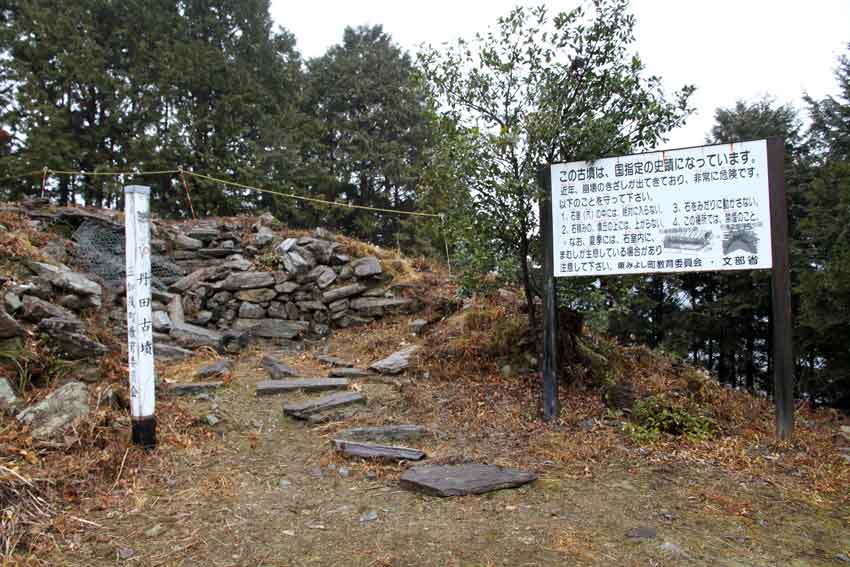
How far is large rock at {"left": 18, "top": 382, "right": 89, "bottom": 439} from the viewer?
422 centimetres

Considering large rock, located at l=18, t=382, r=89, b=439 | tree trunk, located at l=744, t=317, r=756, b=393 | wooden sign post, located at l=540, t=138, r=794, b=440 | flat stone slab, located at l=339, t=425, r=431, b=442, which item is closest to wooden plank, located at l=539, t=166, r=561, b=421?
wooden sign post, located at l=540, t=138, r=794, b=440

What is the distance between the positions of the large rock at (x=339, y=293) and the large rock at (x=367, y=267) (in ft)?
0.88

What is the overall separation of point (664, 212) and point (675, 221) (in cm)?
13

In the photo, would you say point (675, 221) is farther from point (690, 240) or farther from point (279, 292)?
point (279, 292)

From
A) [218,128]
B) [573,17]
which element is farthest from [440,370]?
[218,128]

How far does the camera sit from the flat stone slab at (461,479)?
3.92 meters

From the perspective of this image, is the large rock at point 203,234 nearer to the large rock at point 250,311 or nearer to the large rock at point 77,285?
the large rock at point 250,311

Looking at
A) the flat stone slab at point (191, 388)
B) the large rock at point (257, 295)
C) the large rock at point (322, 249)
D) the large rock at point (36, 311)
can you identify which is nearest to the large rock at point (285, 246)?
the large rock at point (322, 249)

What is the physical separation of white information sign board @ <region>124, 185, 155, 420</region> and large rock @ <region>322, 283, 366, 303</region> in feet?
15.1

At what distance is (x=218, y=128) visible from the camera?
71.5 ft

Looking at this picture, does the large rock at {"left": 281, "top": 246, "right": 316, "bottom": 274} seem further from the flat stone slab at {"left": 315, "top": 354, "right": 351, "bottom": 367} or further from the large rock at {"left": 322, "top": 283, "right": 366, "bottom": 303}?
the flat stone slab at {"left": 315, "top": 354, "right": 351, "bottom": 367}

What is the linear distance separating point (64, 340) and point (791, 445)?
6.87 m

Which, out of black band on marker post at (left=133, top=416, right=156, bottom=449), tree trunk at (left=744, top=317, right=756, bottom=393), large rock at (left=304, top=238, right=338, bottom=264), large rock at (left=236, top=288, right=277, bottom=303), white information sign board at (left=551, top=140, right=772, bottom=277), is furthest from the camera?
tree trunk at (left=744, top=317, right=756, bottom=393)

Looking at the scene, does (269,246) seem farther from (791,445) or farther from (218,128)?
(218,128)
